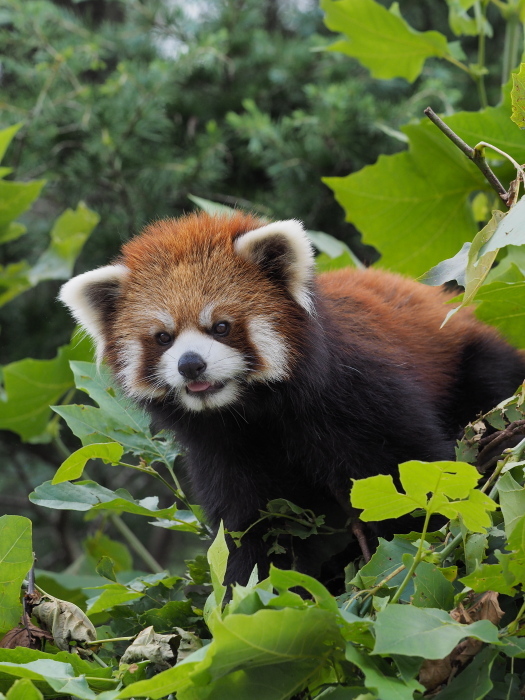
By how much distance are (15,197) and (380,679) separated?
2.51m

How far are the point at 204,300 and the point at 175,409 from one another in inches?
11.9

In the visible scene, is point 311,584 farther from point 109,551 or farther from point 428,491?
point 109,551

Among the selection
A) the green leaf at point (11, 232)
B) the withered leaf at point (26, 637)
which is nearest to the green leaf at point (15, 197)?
the green leaf at point (11, 232)

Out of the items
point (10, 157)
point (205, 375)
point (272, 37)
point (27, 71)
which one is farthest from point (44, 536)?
point (205, 375)

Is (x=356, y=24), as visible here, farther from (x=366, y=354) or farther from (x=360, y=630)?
(x=360, y=630)

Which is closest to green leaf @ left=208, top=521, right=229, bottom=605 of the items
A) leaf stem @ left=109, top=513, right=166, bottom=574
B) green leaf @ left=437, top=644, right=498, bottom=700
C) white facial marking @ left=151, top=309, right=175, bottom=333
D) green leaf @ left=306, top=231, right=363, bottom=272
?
green leaf @ left=437, top=644, right=498, bottom=700

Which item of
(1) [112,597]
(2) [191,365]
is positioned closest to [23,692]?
(1) [112,597]

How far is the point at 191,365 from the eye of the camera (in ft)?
6.62

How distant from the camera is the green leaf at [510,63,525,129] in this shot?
5.47ft

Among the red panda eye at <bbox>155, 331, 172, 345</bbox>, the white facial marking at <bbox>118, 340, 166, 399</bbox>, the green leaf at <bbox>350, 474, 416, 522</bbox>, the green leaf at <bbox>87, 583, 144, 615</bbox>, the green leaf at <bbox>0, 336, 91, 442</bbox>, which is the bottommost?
the green leaf at <bbox>0, 336, 91, 442</bbox>

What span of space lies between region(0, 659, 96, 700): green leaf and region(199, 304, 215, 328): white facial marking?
0.90 m

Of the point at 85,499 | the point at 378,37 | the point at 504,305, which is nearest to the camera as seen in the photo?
the point at 85,499

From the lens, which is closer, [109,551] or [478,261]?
[478,261]

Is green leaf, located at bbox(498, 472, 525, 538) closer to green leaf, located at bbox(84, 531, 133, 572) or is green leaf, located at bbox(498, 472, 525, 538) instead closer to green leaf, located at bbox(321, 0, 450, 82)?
green leaf, located at bbox(321, 0, 450, 82)
